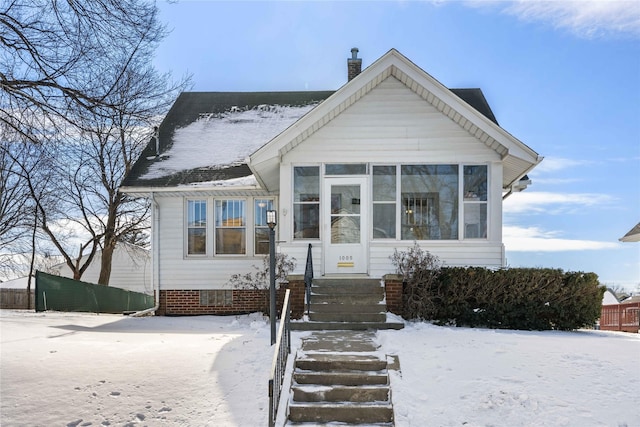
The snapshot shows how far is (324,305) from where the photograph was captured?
421 inches

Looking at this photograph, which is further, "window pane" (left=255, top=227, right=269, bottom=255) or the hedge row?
"window pane" (left=255, top=227, right=269, bottom=255)

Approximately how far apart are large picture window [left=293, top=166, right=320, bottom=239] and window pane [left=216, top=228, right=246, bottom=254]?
9.19 feet

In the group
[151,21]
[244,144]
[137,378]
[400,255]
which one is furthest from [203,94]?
[137,378]

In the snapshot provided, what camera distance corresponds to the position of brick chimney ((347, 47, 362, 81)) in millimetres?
16828

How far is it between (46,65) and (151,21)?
2086mm

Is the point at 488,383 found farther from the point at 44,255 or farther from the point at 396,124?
the point at 44,255

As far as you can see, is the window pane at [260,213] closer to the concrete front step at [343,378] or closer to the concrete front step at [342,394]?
the concrete front step at [343,378]

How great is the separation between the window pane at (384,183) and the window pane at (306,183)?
1358mm

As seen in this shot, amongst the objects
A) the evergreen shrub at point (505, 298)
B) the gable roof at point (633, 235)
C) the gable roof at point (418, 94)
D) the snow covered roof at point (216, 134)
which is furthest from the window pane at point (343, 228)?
the gable roof at point (633, 235)

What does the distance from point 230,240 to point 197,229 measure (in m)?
0.97

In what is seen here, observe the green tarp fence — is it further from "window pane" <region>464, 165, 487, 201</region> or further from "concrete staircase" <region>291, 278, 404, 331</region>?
"window pane" <region>464, 165, 487, 201</region>

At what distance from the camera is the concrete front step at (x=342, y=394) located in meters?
7.12

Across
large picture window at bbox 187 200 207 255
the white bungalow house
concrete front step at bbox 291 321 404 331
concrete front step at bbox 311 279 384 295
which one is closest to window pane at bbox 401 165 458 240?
the white bungalow house

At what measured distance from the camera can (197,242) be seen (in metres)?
14.5
